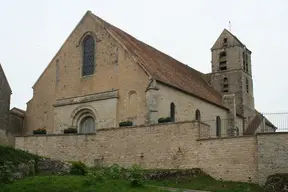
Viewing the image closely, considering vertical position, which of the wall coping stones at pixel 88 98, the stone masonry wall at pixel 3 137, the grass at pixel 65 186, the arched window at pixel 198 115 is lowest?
the grass at pixel 65 186

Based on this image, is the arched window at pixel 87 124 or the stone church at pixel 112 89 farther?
the arched window at pixel 87 124

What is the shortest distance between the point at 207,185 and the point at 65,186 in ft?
31.1

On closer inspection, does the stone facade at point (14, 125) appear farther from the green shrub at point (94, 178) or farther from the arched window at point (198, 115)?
the green shrub at point (94, 178)

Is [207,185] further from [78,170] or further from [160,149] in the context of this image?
[78,170]

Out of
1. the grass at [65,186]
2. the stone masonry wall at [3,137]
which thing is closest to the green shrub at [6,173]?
the grass at [65,186]

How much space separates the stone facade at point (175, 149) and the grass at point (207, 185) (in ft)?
2.18

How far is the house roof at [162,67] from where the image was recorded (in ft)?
111

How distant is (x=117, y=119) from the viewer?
33438 millimetres

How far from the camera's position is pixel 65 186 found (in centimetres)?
1653

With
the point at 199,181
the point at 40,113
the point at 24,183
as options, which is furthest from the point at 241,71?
the point at 24,183

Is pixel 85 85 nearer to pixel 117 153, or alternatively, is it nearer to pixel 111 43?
pixel 111 43

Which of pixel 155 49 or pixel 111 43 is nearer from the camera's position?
pixel 111 43

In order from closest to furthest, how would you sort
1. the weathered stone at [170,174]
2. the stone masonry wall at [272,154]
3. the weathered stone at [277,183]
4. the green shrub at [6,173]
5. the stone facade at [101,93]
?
the green shrub at [6,173]
the weathered stone at [277,183]
the stone masonry wall at [272,154]
the weathered stone at [170,174]
the stone facade at [101,93]

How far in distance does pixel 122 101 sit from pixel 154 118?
11.2 ft
